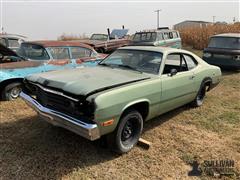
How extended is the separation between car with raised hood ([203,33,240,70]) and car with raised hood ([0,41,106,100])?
17.9ft

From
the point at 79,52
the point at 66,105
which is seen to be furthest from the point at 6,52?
the point at 66,105

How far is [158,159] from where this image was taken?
3758 millimetres

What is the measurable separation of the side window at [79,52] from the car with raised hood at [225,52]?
18.9ft

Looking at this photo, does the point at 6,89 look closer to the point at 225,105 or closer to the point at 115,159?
the point at 115,159

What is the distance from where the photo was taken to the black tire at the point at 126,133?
3600mm

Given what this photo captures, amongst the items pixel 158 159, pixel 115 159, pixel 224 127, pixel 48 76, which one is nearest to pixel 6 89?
pixel 48 76

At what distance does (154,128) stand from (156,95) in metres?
Result: 0.95

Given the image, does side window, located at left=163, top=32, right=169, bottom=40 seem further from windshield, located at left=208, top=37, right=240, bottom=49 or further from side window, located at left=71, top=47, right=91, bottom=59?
side window, located at left=71, top=47, right=91, bottom=59

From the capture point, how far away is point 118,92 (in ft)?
11.4

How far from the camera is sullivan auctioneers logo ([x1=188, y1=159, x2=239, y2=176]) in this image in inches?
137

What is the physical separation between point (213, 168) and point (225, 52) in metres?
7.79

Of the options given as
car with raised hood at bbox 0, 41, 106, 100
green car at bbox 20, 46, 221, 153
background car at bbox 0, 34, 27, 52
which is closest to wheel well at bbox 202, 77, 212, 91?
green car at bbox 20, 46, 221, 153

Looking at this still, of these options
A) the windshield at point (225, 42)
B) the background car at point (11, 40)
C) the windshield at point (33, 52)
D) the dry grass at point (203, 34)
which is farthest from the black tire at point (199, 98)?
the dry grass at point (203, 34)

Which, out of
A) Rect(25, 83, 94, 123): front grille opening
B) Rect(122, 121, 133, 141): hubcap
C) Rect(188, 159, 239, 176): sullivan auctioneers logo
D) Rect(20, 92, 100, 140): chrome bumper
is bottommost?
Rect(188, 159, 239, 176): sullivan auctioneers logo
